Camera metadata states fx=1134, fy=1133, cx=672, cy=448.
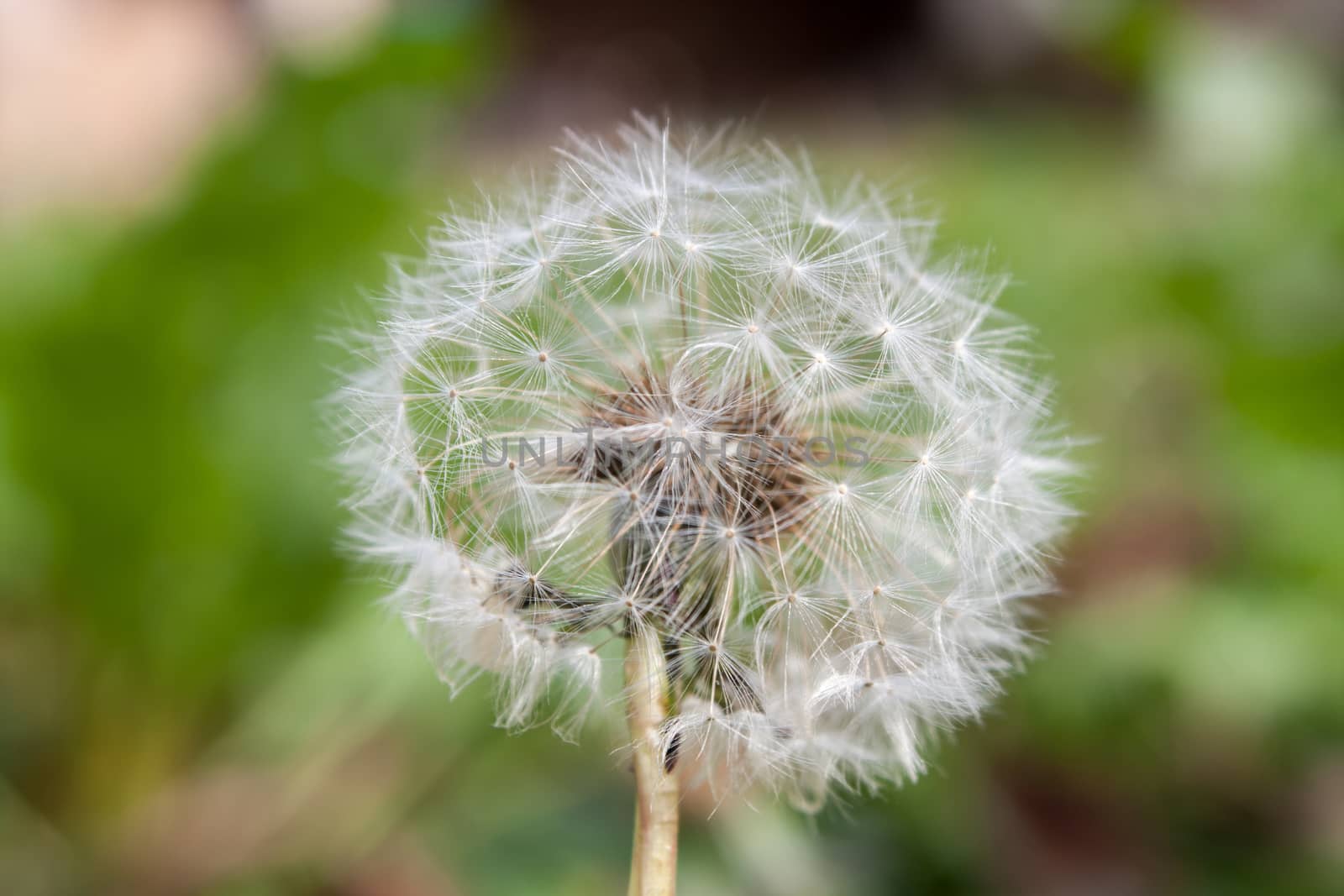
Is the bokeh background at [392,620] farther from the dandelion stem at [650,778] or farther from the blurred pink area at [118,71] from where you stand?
the blurred pink area at [118,71]

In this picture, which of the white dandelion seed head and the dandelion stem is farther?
the white dandelion seed head

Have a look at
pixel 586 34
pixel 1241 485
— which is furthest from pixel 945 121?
pixel 1241 485

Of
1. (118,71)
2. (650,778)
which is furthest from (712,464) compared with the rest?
(118,71)

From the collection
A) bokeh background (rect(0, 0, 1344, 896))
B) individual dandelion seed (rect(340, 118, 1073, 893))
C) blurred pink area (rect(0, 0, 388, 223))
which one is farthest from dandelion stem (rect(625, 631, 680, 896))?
blurred pink area (rect(0, 0, 388, 223))

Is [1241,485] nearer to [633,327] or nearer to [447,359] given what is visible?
[633,327]

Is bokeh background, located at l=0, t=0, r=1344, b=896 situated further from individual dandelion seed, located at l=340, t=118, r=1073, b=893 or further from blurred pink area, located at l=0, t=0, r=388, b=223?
blurred pink area, located at l=0, t=0, r=388, b=223

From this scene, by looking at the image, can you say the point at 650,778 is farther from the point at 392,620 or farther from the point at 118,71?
the point at 118,71

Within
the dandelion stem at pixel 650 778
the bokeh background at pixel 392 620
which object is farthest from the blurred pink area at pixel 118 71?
the dandelion stem at pixel 650 778
